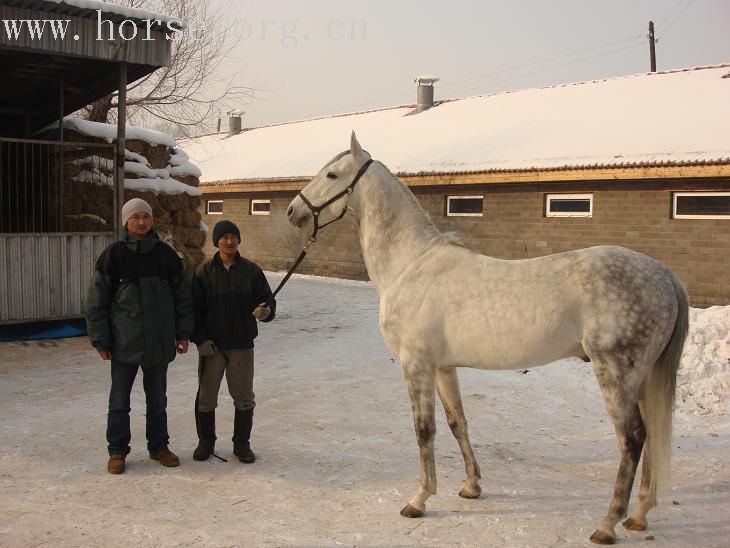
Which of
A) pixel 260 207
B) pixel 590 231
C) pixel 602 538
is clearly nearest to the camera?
pixel 602 538

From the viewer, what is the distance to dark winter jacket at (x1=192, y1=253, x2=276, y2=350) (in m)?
4.37

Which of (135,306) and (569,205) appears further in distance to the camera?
(569,205)

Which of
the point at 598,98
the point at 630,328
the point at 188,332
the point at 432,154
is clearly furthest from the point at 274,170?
the point at 630,328

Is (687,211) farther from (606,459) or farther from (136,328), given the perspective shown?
(136,328)

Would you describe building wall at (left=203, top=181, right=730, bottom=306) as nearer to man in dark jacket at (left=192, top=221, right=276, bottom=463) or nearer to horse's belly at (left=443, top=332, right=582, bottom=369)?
man in dark jacket at (left=192, top=221, right=276, bottom=463)

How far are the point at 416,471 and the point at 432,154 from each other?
12266 mm

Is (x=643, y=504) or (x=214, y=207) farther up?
(x=214, y=207)

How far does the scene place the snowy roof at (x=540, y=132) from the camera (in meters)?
11.8

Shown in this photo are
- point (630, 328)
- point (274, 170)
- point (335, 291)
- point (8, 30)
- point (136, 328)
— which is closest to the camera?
point (630, 328)

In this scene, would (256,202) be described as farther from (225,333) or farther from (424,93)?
(225,333)

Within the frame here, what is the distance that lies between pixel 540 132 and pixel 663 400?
39.0 ft

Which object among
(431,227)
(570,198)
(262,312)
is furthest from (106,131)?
(570,198)

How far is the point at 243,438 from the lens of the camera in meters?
4.37

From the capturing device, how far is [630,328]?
3.24m
